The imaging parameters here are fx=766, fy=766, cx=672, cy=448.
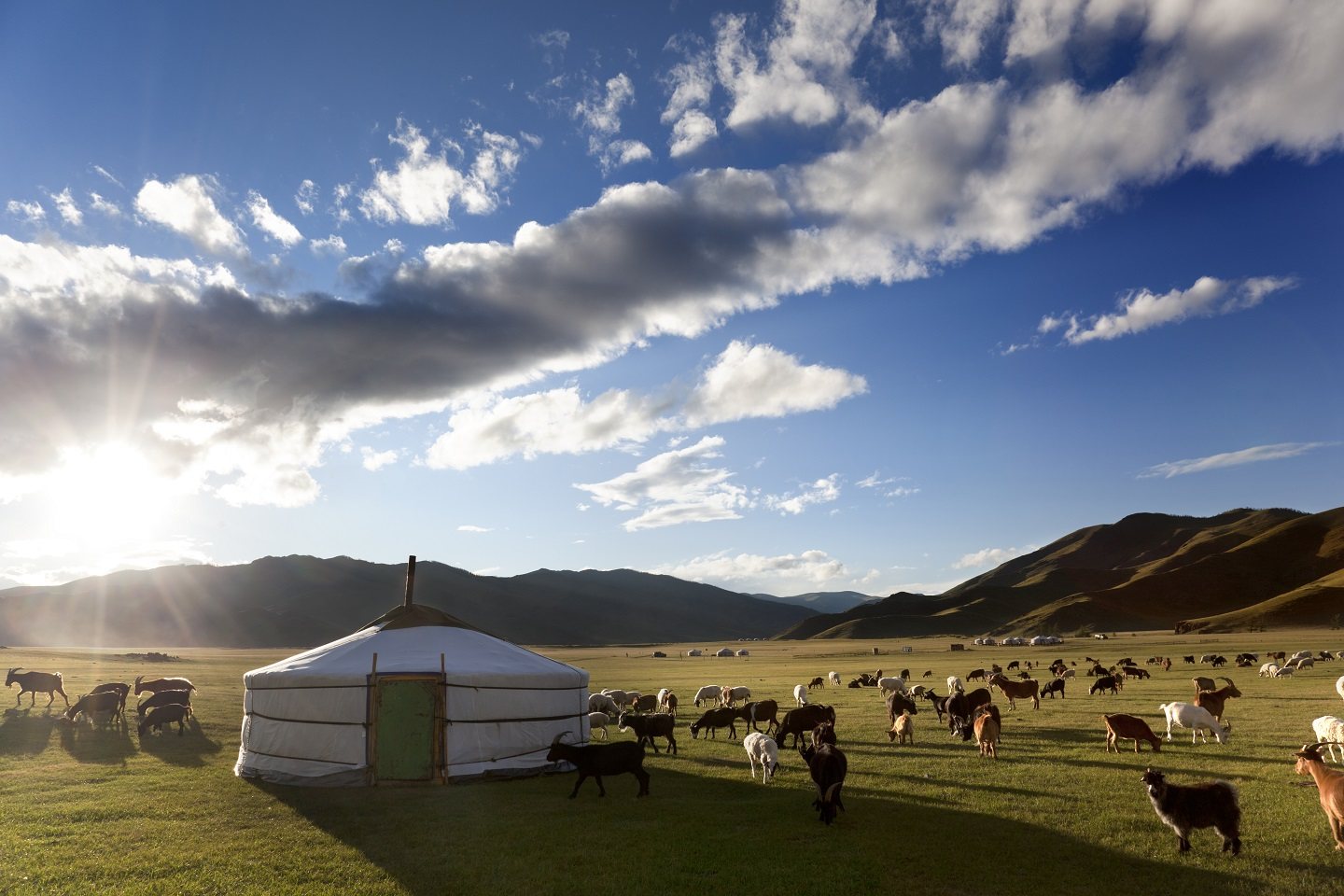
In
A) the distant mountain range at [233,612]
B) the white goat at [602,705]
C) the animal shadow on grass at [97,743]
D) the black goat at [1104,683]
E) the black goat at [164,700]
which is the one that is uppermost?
the distant mountain range at [233,612]

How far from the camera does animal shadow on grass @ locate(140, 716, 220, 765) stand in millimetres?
18125

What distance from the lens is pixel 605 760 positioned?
1420 centimetres

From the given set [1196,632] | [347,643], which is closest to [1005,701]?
[347,643]

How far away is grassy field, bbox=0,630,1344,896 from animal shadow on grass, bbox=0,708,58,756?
1.33 ft

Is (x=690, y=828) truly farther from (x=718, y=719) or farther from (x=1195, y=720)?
(x=1195, y=720)

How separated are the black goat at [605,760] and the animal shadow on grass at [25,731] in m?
14.4

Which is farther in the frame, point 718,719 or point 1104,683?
point 1104,683

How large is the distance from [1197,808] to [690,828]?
667 cm

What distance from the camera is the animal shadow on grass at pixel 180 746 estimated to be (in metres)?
18.1

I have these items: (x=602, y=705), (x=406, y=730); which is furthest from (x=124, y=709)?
(x=406, y=730)

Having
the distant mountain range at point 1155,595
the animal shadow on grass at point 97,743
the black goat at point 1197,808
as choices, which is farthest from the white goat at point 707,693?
the distant mountain range at point 1155,595

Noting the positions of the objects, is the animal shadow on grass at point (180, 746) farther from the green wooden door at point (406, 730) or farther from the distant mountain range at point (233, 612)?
the distant mountain range at point (233, 612)

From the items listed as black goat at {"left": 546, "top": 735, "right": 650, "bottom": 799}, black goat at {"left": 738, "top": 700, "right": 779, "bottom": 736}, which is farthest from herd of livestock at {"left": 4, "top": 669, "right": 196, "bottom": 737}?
black goat at {"left": 738, "top": 700, "right": 779, "bottom": 736}

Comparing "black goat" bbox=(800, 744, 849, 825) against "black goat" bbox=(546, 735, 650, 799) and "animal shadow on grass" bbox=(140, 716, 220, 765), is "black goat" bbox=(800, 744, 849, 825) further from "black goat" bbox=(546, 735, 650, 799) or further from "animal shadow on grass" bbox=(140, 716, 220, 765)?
"animal shadow on grass" bbox=(140, 716, 220, 765)
